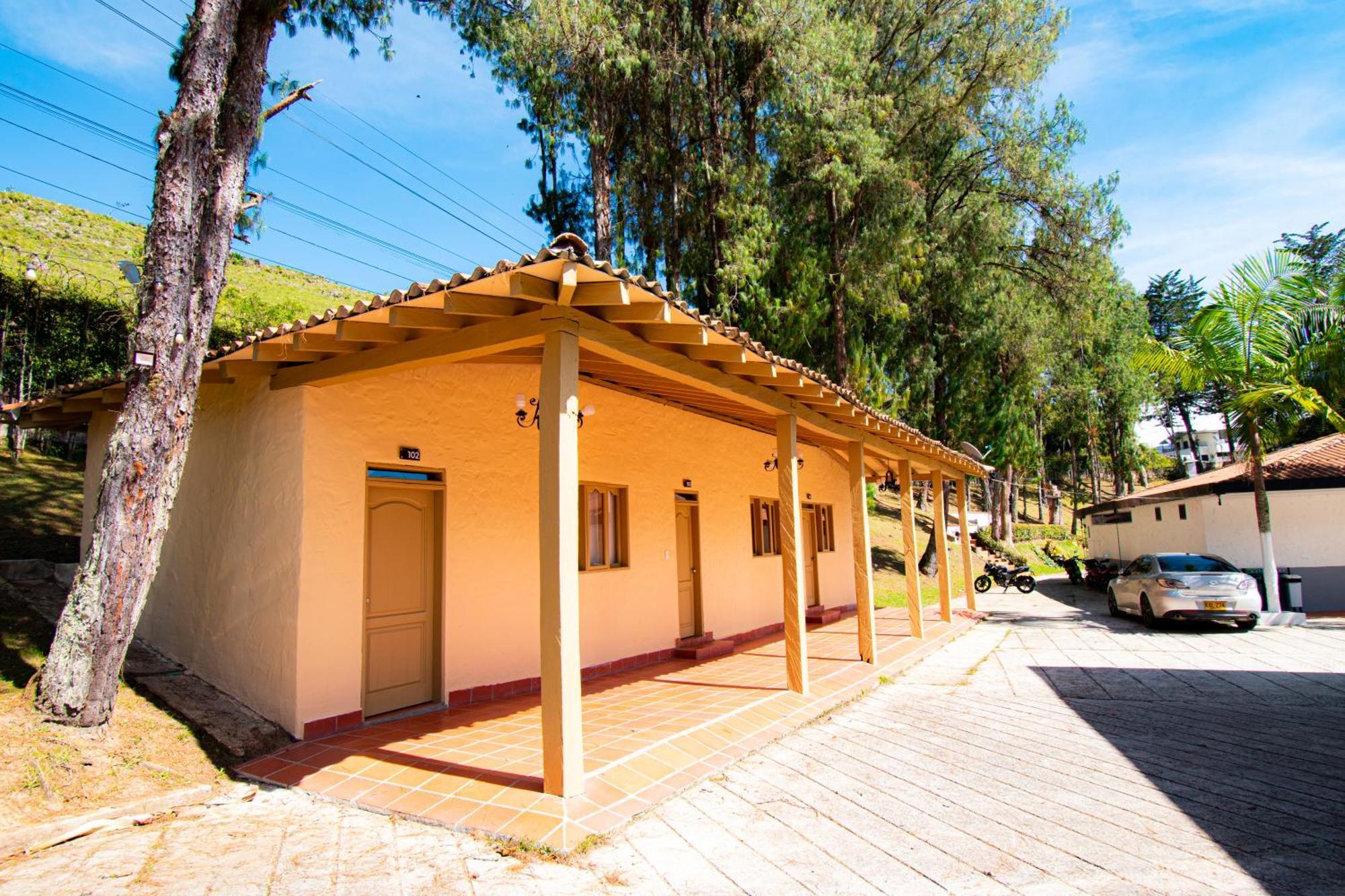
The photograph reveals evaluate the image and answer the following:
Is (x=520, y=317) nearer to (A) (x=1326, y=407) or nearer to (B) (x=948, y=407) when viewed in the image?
(A) (x=1326, y=407)

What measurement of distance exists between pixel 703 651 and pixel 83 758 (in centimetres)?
623

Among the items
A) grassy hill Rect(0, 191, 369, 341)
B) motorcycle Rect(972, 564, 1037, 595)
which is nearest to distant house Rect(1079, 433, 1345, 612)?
motorcycle Rect(972, 564, 1037, 595)

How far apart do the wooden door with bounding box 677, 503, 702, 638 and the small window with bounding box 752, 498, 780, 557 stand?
1.90 m

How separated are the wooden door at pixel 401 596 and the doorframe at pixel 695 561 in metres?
3.97

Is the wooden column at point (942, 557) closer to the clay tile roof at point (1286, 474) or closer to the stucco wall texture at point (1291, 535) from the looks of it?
the clay tile roof at point (1286, 474)

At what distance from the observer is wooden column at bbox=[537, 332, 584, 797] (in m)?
4.05

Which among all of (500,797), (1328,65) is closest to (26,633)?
(500,797)

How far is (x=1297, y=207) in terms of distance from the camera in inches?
407

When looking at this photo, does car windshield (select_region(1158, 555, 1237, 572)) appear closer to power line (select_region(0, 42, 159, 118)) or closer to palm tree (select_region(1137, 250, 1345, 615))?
palm tree (select_region(1137, 250, 1345, 615))

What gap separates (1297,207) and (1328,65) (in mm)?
4398

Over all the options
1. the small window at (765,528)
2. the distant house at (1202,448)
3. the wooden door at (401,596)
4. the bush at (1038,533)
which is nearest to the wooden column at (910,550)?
the small window at (765,528)

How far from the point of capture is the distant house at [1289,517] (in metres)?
14.4

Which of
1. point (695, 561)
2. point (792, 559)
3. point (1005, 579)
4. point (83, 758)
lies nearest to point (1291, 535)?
point (1005, 579)

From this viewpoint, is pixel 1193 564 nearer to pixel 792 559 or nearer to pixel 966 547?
pixel 966 547
